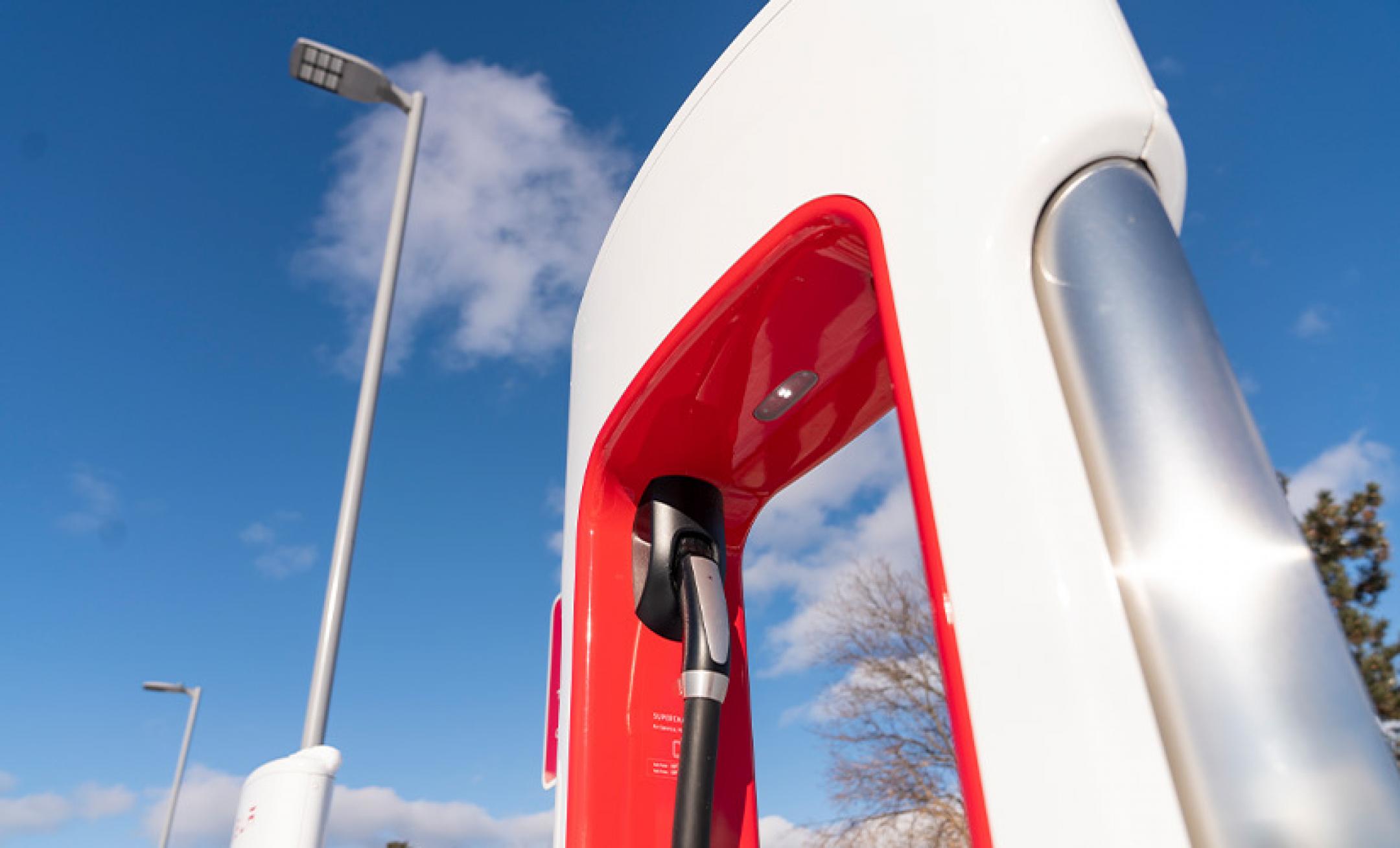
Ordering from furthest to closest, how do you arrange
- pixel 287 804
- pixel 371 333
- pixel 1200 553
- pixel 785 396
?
1. pixel 371 333
2. pixel 785 396
3. pixel 287 804
4. pixel 1200 553

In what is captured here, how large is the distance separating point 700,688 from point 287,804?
77 cm

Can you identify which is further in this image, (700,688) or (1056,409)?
(700,688)

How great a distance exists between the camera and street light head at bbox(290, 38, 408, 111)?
377cm

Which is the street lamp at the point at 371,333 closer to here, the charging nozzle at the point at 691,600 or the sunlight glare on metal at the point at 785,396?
the charging nozzle at the point at 691,600

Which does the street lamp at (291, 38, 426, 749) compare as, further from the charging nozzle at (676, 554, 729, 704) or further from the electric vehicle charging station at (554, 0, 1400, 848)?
the electric vehicle charging station at (554, 0, 1400, 848)

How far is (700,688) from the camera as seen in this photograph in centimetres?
174

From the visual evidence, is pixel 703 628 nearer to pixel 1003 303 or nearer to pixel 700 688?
pixel 700 688

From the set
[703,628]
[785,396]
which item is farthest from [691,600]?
[785,396]


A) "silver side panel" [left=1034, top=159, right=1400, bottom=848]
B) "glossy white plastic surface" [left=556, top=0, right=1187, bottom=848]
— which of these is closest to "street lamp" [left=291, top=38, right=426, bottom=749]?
"glossy white plastic surface" [left=556, top=0, right=1187, bottom=848]

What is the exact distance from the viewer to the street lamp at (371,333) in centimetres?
251

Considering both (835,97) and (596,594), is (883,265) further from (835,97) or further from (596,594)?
(596,594)

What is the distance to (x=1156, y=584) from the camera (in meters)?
0.68

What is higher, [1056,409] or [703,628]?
[703,628]

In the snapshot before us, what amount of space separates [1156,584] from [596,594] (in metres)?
1.32
